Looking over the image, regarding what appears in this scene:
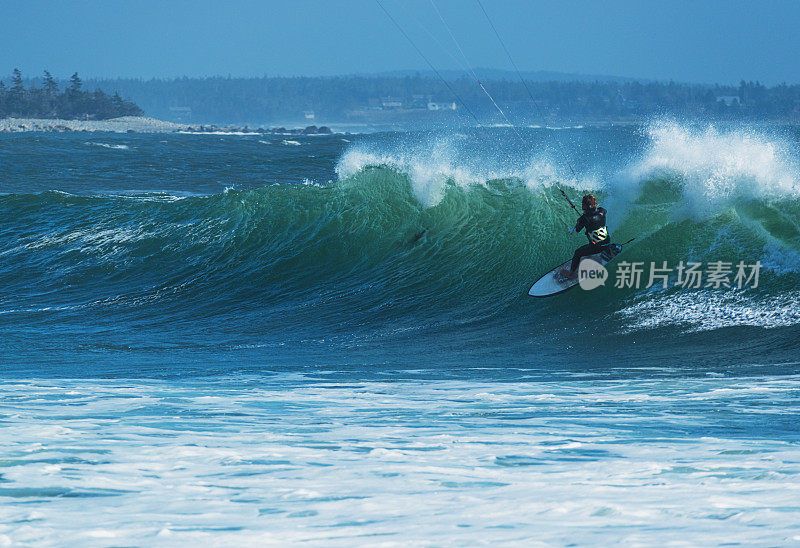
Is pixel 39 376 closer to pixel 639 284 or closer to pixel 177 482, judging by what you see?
pixel 177 482

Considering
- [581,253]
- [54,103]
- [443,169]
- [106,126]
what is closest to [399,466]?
[581,253]

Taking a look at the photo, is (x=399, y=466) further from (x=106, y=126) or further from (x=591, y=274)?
(x=106, y=126)

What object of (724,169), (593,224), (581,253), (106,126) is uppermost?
(106,126)

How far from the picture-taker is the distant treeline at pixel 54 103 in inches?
6678

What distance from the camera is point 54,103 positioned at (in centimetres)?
17362

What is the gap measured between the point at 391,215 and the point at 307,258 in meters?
1.85

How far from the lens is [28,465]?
4633 millimetres

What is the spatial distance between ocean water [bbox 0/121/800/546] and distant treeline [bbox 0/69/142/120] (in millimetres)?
165056

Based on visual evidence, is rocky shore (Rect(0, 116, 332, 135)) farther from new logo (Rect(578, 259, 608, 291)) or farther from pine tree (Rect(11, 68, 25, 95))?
new logo (Rect(578, 259, 608, 291))

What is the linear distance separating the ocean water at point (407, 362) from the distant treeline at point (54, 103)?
542ft

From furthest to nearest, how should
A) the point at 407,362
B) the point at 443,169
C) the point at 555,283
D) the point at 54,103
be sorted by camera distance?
the point at 54,103 < the point at 443,169 < the point at 555,283 < the point at 407,362

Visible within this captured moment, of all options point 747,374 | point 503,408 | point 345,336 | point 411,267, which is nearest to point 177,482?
point 503,408

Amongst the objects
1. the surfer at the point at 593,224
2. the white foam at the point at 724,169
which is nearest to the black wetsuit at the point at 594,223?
the surfer at the point at 593,224

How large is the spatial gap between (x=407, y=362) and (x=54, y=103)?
593 ft
